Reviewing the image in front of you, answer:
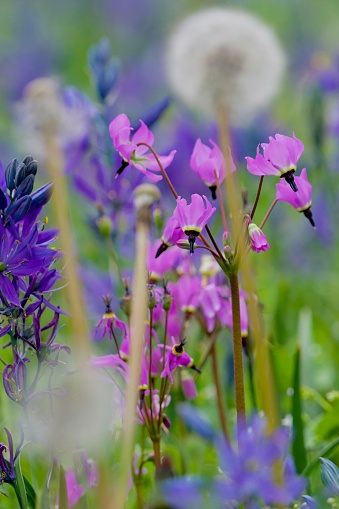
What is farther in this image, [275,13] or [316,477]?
[275,13]

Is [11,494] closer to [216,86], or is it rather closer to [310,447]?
[310,447]

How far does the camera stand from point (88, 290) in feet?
5.16

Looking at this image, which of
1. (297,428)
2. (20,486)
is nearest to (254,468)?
(20,486)

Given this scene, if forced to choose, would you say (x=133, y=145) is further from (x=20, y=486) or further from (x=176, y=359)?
(x=20, y=486)

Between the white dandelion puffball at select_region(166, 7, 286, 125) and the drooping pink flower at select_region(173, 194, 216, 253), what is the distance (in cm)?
8

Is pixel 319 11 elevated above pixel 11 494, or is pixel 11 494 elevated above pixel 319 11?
pixel 319 11

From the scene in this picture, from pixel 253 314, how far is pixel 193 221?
142 mm

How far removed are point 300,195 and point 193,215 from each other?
10 centimetres

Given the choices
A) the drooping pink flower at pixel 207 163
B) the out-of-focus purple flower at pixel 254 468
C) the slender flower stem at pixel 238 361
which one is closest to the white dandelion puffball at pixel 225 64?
the drooping pink flower at pixel 207 163

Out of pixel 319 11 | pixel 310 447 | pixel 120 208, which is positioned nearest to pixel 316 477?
pixel 310 447

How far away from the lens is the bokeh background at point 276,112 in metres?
1.56

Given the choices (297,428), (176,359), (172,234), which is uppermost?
(172,234)

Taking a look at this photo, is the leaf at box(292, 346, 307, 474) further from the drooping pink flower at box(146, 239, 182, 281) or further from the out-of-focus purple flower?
the out-of-focus purple flower

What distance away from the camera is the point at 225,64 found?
0.73 meters
